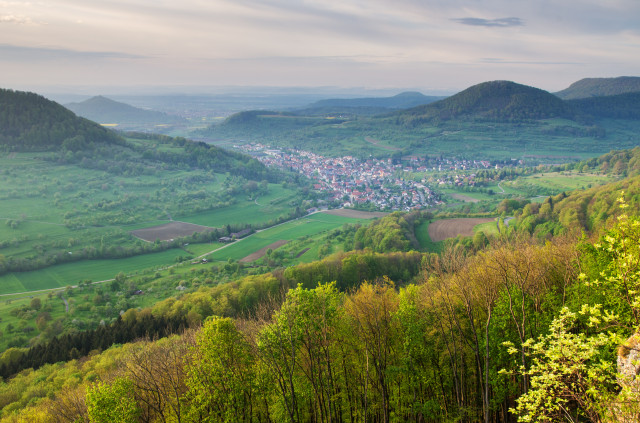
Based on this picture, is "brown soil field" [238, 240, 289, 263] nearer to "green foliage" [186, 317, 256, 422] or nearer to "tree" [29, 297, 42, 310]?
"tree" [29, 297, 42, 310]

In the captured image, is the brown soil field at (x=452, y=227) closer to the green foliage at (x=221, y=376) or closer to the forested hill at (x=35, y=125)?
the green foliage at (x=221, y=376)

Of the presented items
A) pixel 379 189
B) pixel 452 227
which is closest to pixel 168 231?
pixel 452 227

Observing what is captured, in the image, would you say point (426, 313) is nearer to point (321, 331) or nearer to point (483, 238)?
point (321, 331)

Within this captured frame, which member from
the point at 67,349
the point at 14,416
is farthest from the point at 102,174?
the point at 14,416

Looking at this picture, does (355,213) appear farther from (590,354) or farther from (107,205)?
(590,354)

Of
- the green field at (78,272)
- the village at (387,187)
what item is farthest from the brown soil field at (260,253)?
the village at (387,187)

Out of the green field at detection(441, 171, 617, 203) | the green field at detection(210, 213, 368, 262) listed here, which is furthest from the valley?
the green field at detection(441, 171, 617, 203)

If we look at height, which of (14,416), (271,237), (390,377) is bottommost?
(271,237)
